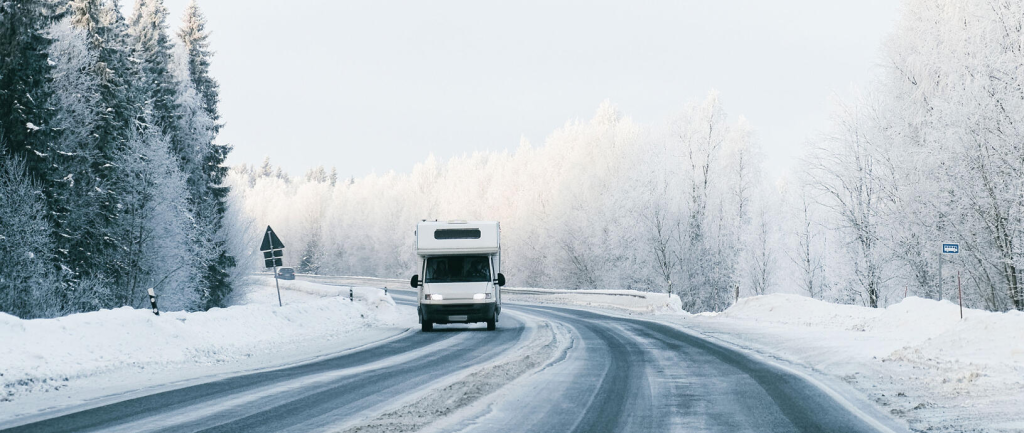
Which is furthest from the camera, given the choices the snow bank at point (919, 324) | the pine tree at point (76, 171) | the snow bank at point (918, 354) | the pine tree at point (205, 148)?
the pine tree at point (205, 148)

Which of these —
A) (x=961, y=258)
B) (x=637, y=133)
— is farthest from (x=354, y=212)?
(x=961, y=258)

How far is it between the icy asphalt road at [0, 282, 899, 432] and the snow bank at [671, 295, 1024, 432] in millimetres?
720

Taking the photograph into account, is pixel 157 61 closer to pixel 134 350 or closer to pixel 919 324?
pixel 134 350

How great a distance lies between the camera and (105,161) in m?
33.2

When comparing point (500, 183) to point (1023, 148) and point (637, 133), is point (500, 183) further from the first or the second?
point (1023, 148)

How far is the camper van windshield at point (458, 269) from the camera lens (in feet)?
77.4

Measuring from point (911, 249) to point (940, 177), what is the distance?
14.4 ft

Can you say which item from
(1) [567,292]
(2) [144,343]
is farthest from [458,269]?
(1) [567,292]

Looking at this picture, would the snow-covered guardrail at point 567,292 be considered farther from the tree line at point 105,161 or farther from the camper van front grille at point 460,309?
the tree line at point 105,161

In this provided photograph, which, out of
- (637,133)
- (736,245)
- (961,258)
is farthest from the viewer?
(637,133)

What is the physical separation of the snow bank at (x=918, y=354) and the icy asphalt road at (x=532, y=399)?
72 cm

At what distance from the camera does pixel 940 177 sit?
25.3 m

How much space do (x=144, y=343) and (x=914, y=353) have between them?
13273 mm

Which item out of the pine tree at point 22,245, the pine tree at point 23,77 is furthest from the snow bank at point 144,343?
the pine tree at point 23,77
